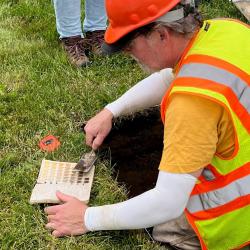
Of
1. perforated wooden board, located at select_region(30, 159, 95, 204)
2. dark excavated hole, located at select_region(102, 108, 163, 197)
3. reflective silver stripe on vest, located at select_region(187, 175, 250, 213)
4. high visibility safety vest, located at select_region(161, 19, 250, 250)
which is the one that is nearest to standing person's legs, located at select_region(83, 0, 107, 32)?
dark excavated hole, located at select_region(102, 108, 163, 197)

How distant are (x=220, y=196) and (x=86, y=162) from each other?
990mm

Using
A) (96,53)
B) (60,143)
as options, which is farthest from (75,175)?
(96,53)

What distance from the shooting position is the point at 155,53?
6.23 feet

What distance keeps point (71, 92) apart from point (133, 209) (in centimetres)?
169

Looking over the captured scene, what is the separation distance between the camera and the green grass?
252cm

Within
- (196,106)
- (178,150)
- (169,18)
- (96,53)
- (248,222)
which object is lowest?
(96,53)

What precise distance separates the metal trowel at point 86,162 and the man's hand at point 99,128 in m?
0.08

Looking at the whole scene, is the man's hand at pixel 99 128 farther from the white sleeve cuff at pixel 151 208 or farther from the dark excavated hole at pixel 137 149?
the white sleeve cuff at pixel 151 208

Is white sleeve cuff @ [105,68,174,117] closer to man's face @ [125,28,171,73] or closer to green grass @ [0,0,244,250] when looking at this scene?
green grass @ [0,0,244,250]

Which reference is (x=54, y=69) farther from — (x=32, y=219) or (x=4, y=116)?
(x=32, y=219)

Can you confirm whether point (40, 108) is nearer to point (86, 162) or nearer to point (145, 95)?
point (86, 162)

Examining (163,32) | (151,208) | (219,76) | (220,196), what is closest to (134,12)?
(163,32)

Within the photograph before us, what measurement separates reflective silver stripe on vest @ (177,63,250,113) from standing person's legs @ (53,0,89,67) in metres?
2.20

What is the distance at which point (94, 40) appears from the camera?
13.8 ft
